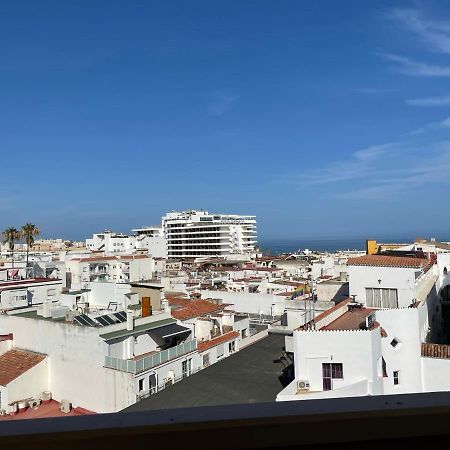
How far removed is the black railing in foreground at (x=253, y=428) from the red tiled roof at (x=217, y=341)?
1887 centimetres

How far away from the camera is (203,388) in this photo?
45.9 ft

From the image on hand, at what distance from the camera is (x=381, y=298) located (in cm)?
1711

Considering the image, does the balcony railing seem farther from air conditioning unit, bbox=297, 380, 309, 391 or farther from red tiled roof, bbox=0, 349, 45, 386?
air conditioning unit, bbox=297, 380, 309, 391

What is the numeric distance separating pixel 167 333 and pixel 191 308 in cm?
338

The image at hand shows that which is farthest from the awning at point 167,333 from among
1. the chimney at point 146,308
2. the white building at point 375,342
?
the white building at point 375,342

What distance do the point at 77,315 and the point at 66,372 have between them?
2.36 metres

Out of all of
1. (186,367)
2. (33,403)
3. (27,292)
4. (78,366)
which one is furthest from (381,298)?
(27,292)

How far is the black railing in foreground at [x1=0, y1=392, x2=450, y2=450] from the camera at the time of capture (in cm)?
151

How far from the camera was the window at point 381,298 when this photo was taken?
55.4 feet

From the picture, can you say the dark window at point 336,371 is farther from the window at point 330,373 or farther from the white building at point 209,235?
the white building at point 209,235

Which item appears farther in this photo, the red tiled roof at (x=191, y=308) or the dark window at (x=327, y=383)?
the red tiled roof at (x=191, y=308)

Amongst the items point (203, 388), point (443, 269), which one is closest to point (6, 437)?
point (203, 388)

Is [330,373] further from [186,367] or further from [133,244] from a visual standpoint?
[133,244]

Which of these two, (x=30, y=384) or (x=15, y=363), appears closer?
(x=30, y=384)
